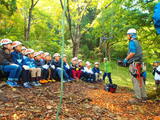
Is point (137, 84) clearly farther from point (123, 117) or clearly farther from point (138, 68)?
point (123, 117)

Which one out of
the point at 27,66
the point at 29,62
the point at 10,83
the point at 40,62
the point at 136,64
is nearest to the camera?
the point at 136,64

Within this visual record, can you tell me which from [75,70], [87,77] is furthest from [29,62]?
[87,77]

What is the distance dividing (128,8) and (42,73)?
4209 millimetres

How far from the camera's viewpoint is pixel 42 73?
6961 mm

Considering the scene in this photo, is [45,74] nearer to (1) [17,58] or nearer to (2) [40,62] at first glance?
(2) [40,62]

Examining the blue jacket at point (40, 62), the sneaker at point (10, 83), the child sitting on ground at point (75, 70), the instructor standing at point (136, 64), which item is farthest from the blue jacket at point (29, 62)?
the instructor standing at point (136, 64)

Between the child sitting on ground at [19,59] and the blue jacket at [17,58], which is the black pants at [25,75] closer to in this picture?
the child sitting on ground at [19,59]

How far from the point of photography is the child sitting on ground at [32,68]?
604 centimetres

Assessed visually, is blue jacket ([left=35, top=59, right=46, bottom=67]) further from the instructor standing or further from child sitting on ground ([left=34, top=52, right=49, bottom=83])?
the instructor standing

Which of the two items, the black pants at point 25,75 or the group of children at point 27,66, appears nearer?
the group of children at point 27,66

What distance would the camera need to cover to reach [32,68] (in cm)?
616

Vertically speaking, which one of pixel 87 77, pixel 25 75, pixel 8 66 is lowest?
pixel 87 77

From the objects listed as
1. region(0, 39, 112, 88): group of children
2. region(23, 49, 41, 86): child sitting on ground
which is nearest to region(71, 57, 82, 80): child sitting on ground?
region(0, 39, 112, 88): group of children

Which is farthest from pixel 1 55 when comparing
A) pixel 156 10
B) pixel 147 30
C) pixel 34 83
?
pixel 147 30
